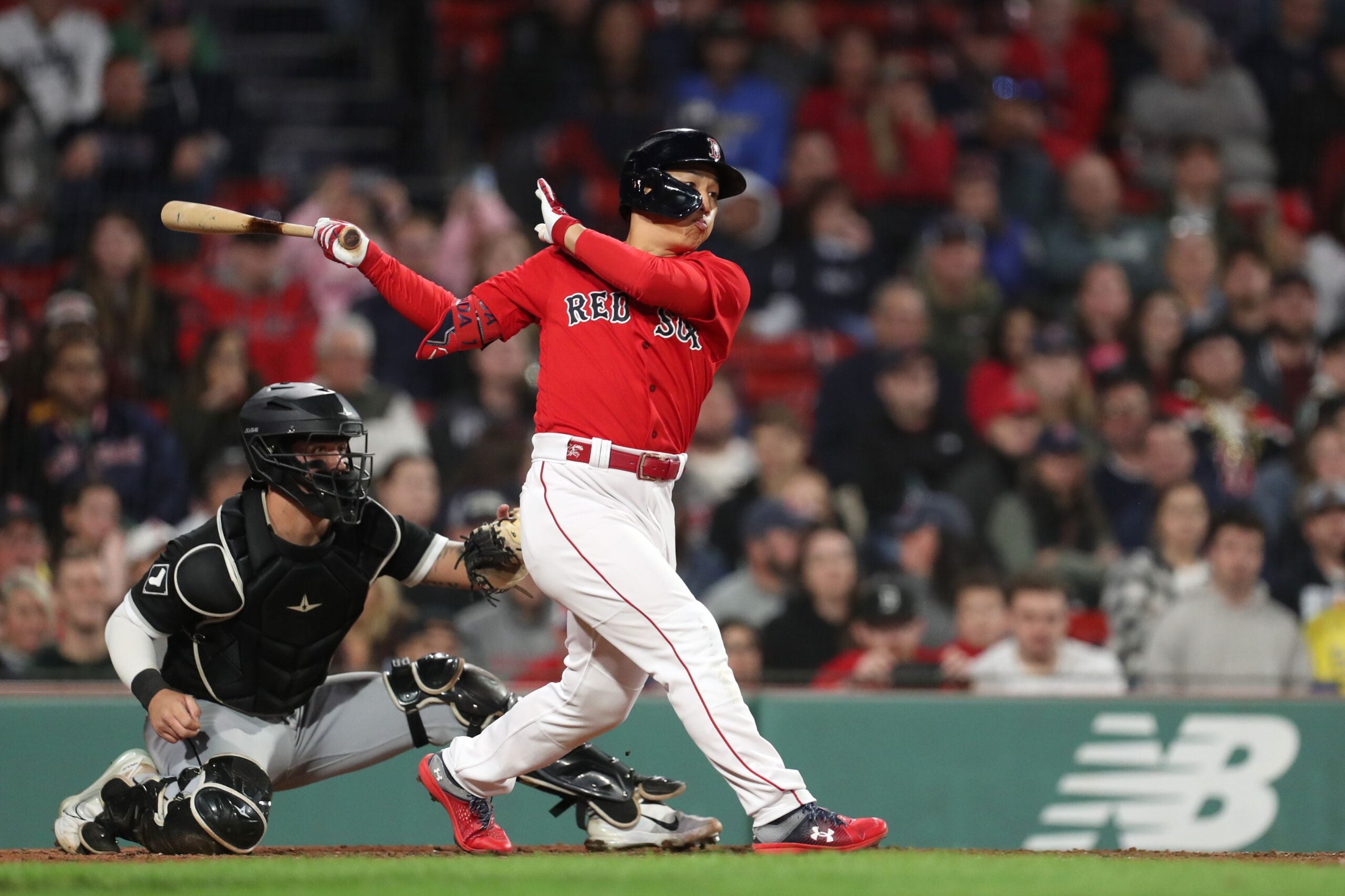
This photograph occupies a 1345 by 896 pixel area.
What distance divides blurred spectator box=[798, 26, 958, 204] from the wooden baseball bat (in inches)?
232

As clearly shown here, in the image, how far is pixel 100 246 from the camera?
8305 mm

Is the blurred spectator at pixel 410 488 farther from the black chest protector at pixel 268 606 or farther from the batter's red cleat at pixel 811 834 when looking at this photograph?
the batter's red cleat at pixel 811 834

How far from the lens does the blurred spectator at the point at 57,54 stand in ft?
Result: 30.5

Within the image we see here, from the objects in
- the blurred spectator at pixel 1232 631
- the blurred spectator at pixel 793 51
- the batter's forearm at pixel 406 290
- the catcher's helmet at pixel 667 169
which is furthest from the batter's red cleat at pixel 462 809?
the blurred spectator at pixel 793 51

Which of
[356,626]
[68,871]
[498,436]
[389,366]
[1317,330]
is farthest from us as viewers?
[1317,330]

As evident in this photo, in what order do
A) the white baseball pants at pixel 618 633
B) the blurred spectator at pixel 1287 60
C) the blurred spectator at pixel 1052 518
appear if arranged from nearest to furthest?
the white baseball pants at pixel 618 633 → the blurred spectator at pixel 1052 518 → the blurred spectator at pixel 1287 60

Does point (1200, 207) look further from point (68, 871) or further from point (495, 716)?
point (68, 871)

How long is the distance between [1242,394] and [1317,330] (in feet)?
3.63

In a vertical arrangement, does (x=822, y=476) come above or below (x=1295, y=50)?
below

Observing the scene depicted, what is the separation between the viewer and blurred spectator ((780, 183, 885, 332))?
9383mm

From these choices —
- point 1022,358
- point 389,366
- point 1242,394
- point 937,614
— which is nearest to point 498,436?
point 389,366

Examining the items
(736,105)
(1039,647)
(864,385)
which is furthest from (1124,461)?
(736,105)

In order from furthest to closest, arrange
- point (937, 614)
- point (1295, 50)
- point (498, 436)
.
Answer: point (1295, 50), point (498, 436), point (937, 614)

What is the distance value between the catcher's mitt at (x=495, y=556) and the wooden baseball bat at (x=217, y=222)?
0.96 metres
